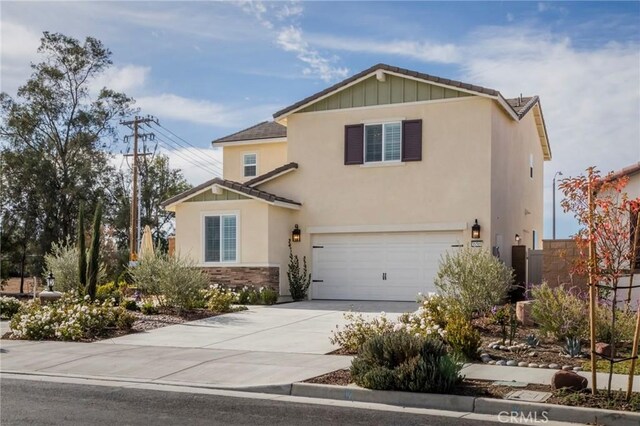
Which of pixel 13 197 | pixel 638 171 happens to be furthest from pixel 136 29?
pixel 13 197

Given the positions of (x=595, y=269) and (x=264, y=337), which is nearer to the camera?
(x=595, y=269)

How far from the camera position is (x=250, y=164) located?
27.0 meters

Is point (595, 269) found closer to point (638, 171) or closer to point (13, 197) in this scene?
point (638, 171)

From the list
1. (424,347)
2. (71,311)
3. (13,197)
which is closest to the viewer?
(424,347)

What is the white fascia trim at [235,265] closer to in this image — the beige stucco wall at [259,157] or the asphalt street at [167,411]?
the beige stucco wall at [259,157]

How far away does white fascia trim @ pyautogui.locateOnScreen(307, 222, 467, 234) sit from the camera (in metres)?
20.6

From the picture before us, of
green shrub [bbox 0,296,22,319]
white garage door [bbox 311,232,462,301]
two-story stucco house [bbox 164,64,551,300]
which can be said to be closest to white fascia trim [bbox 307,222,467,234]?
two-story stucco house [bbox 164,64,551,300]

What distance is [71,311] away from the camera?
1477 centimetres

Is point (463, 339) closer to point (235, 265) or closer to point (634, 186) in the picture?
point (634, 186)

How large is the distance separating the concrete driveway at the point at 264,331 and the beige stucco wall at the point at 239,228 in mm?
2543

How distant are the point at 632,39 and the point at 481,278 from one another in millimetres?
5871

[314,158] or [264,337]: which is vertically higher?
[314,158]

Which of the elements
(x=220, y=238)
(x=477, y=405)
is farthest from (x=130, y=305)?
(x=477, y=405)

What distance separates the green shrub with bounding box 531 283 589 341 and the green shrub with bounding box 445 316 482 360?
2.10 m
